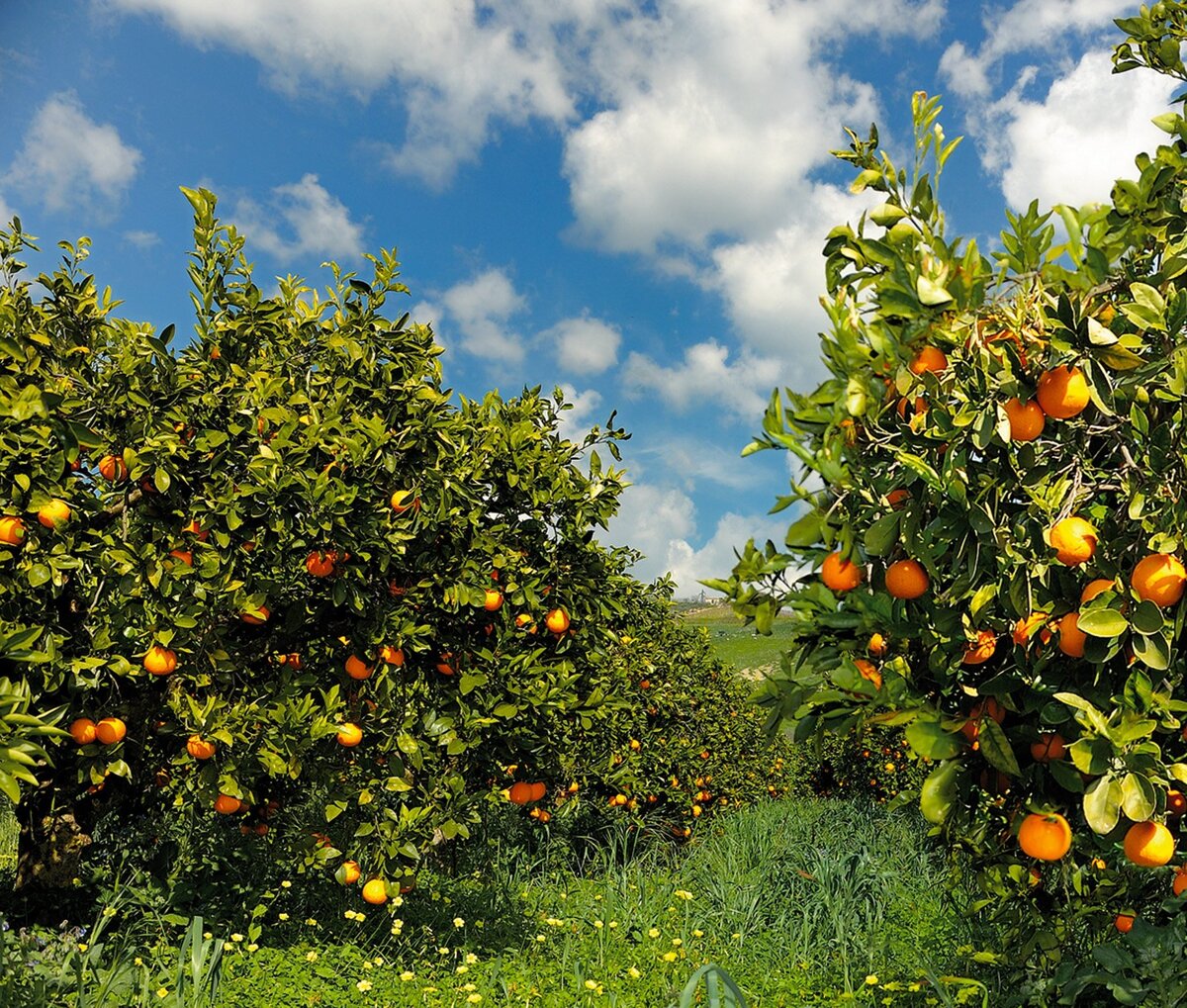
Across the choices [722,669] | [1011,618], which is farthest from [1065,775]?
[722,669]

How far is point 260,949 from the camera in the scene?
3959 millimetres

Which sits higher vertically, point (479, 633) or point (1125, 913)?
point (479, 633)

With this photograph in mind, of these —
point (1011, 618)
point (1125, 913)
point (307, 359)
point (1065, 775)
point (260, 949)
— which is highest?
point (307, 359)

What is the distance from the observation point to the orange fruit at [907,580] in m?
1.73

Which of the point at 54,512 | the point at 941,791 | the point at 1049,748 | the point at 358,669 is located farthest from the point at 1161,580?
the point at 54,512

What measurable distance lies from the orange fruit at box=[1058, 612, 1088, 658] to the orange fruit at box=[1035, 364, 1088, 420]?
1.28 feet

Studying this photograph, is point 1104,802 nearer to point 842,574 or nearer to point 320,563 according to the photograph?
point 842,574

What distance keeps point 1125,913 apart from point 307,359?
399 cm

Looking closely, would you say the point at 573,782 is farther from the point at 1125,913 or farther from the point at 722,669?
the point at 1125,913

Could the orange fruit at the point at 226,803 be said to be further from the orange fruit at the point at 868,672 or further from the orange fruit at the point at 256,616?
the orange fruit at the point at 868,672

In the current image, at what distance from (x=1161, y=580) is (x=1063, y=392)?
0.39 meters

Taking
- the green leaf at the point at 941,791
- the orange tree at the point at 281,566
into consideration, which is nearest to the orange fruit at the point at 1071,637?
the green leaf at the point at 941,791

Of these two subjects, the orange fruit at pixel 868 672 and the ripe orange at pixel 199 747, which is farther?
the ripe orange at pixel 199 747

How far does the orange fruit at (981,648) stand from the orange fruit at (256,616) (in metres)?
2.66
